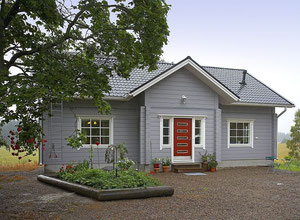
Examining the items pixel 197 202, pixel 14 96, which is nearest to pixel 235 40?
pixel 197 202

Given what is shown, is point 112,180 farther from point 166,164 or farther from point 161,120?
point 161,120

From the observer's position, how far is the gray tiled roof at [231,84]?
14.6 meters

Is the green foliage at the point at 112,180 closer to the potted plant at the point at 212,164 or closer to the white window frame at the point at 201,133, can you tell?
the white window frame at the point at 201,133

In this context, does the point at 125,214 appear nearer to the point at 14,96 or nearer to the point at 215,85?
the point at 14,96

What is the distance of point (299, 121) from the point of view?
25156mm

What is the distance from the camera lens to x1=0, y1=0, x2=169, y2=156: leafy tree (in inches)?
290

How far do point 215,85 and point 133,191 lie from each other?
26.3 ft

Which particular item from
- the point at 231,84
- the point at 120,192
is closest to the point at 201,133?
the point at 231,84

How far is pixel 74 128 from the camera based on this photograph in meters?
13.9

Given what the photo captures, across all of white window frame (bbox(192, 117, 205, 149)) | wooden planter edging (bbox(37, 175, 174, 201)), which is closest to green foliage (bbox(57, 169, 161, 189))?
wooden planter edging (bbox(37, 175, 174, 201))

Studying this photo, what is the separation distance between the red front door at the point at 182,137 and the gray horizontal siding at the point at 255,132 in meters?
2.18

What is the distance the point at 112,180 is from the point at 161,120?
20.0 feet

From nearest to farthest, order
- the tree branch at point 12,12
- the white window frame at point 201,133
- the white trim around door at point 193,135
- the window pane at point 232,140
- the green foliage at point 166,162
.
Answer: the tree branch at point 12,12 → the green foliage at point 166,162 → the white trim around door at point 193,135 → the white window frame at point 201,133 → the window pane at point 232,140

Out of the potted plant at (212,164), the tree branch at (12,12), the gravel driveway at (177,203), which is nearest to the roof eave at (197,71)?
the potted plant at (212,164)
